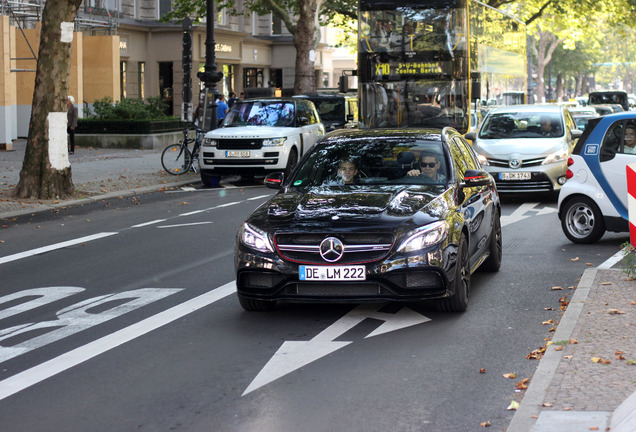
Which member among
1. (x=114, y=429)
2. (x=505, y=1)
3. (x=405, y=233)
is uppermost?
(x=505, y=1)

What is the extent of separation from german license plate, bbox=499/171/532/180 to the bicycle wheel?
9.22 metres

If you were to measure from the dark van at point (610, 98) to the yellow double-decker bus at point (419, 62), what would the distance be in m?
39.4

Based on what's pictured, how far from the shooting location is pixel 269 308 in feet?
28.5

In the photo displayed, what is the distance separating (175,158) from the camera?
2534 cm

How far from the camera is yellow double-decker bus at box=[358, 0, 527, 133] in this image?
23109 mm

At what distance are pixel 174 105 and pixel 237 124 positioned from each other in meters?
29.6

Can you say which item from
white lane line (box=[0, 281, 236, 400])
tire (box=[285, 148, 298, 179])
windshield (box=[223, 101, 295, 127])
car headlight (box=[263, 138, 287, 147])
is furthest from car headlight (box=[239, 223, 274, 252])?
windshield (box=[223, 101, 295, 127])

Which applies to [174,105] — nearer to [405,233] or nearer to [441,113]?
[441,113]

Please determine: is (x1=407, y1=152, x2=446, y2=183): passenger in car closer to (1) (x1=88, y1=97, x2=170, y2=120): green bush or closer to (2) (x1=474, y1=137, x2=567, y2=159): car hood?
(2) (x1=474, y1=137, x2=567, y2=159): car hood

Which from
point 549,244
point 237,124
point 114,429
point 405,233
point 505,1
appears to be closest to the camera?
point 114,429

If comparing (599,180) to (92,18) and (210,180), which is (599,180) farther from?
(92,18)

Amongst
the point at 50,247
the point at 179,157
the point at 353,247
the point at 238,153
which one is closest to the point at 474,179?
the point at 353,247

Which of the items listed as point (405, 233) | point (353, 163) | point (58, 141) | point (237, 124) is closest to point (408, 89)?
point (237, 124)

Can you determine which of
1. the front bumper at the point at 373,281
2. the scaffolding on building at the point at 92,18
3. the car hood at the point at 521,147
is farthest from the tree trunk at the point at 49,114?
the scaffolding on building at the point at 92,18
